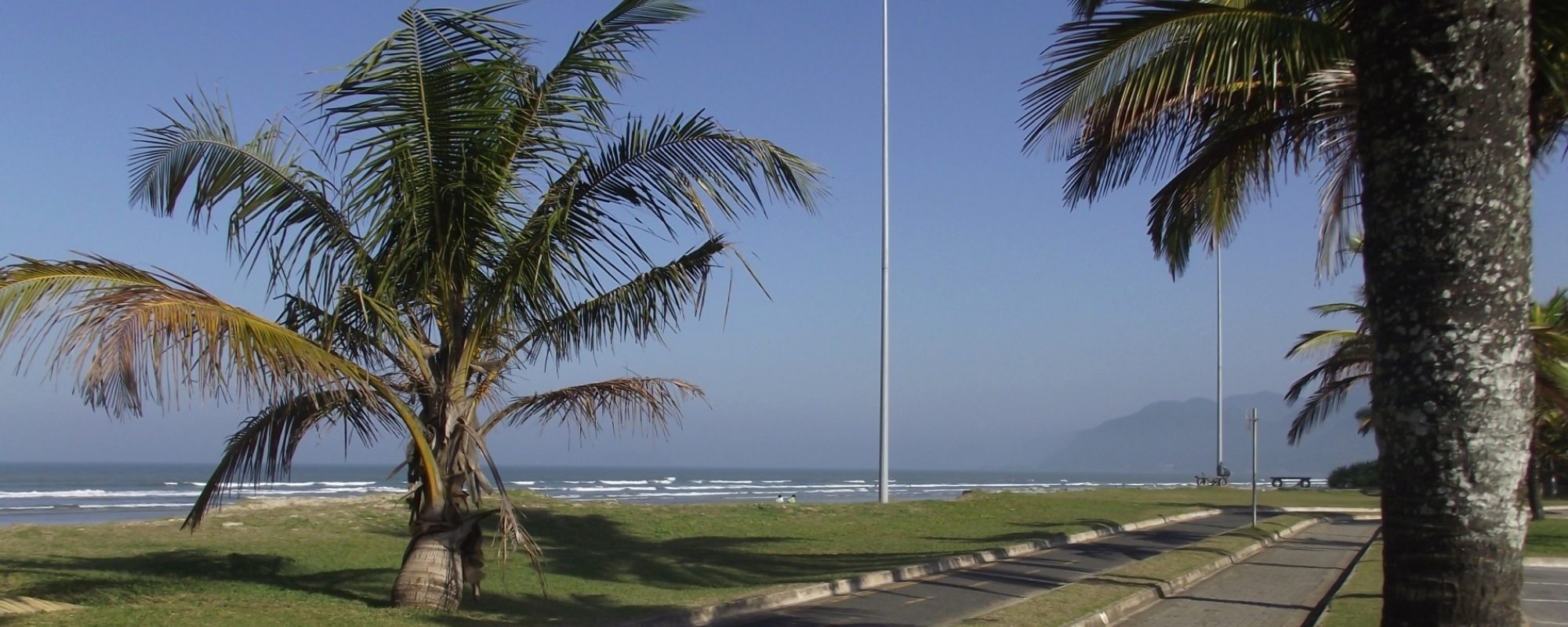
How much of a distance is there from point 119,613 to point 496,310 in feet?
12.5

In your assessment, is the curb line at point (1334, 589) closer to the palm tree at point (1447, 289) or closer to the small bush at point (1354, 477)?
the palm tree at point (1447, 289)

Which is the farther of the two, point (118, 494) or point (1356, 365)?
point (118, 494)

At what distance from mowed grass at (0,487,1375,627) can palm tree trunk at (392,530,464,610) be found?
22 cm

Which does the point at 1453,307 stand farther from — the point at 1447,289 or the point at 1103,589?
the point at 1103,589

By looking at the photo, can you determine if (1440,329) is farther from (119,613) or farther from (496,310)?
(119,613)

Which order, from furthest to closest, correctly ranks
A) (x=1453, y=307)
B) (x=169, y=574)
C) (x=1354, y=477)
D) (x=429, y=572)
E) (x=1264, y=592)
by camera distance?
1. (x=1354, y=477)
2. (x=1264, y=592)
3. (x=169, y=574)
4. (x=429, y=572)
5. (x=1453, y=307)

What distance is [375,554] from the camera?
1742 cm

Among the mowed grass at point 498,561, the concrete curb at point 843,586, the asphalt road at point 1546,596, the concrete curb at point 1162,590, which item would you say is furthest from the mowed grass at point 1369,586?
the mowed grass at point 498,561

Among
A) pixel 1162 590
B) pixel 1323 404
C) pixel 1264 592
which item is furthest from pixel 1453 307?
pixel 1323 404

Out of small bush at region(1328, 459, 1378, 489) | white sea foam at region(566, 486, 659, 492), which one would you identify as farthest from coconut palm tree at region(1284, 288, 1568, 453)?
white sea foam at region(566, 486, 659, 492)

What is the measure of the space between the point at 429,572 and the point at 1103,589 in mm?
8582

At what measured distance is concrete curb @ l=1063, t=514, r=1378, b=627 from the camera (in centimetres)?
1259

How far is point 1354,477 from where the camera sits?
62.7 meters

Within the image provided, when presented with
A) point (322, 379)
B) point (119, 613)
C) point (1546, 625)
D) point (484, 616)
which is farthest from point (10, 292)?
point (1546, 625)
